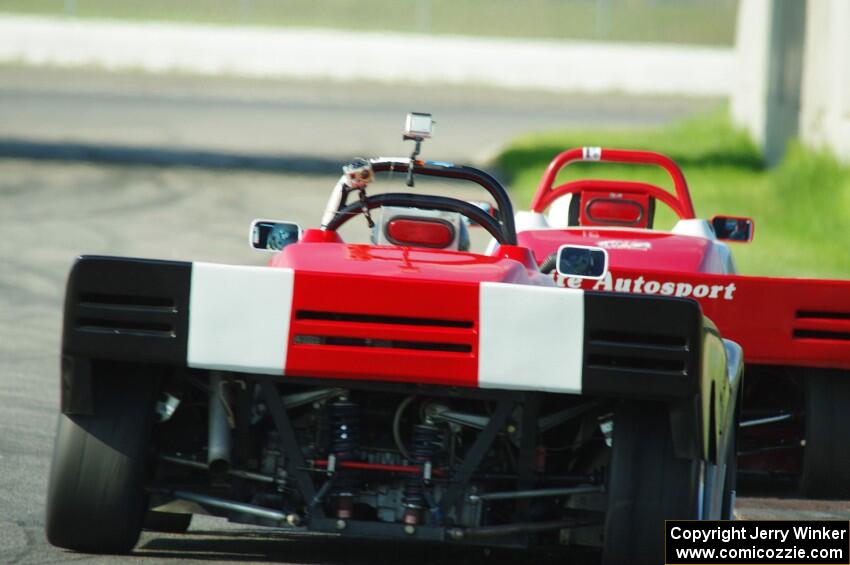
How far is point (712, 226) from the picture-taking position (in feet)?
31.8

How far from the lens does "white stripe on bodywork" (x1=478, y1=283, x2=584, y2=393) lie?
5.22 metres

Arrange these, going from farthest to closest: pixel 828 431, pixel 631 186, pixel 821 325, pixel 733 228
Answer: pixel 631 186 < pixel 733 228 < pixel 828 431 < pixel 821 325

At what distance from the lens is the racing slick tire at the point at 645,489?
5391mm

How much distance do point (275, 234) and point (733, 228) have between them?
3.50m

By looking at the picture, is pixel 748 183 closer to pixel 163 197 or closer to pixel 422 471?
pixel 163 197

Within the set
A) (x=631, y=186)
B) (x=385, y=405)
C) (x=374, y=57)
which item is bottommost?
(x=385, y=405)

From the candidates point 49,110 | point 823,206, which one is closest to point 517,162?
point 823,206

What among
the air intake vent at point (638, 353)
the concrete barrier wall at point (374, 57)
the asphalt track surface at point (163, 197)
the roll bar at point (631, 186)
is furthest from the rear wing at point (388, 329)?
the concrete barrier wall at point (374, 57)

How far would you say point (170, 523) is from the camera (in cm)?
629

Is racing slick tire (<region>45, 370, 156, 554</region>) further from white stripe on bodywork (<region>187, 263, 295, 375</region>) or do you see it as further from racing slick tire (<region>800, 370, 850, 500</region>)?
racing slick tire (<region>800, 370, 850, 500</region>)

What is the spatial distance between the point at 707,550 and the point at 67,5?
38.1m

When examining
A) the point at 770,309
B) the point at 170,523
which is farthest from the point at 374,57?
the point at 170,523

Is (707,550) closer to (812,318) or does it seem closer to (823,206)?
(812,318)

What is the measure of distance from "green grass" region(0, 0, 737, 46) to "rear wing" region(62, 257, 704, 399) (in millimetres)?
35325
